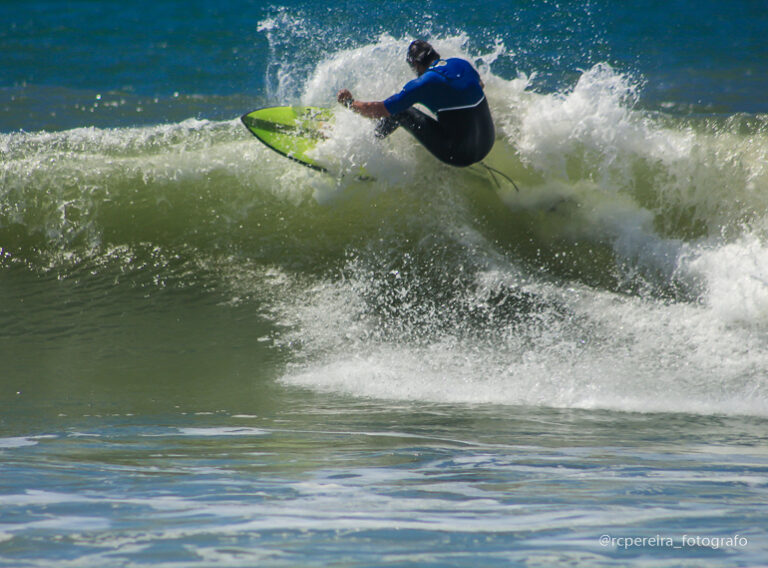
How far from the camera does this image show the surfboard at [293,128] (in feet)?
18.0

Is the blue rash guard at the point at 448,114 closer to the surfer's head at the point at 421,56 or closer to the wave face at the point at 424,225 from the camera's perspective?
the surfer's head at the point at 421,56

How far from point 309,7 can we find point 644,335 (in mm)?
5840

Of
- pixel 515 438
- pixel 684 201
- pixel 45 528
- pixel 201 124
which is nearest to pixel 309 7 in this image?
pixel 201 124

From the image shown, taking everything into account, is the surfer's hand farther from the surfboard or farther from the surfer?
the surfboard

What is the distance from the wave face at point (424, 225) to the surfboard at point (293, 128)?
8.4 inches

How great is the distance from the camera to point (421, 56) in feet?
16.7

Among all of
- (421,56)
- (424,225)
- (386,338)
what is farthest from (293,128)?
(386,338)

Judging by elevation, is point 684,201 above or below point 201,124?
below

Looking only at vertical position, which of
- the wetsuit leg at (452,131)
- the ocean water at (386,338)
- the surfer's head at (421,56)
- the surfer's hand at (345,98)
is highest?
the surfer's head at (421,56)

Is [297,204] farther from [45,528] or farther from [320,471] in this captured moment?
[45,528]

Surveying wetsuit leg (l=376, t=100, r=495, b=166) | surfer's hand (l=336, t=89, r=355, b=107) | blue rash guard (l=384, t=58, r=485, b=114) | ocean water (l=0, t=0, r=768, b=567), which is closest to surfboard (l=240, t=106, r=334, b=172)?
ocean water (l=0, t=0, r=768, b=567)

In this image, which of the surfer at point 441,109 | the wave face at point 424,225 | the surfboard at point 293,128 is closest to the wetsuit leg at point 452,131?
the surfer at point 441,109

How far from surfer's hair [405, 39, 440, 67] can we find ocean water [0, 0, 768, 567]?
0.56 m

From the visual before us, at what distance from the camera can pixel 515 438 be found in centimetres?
315
